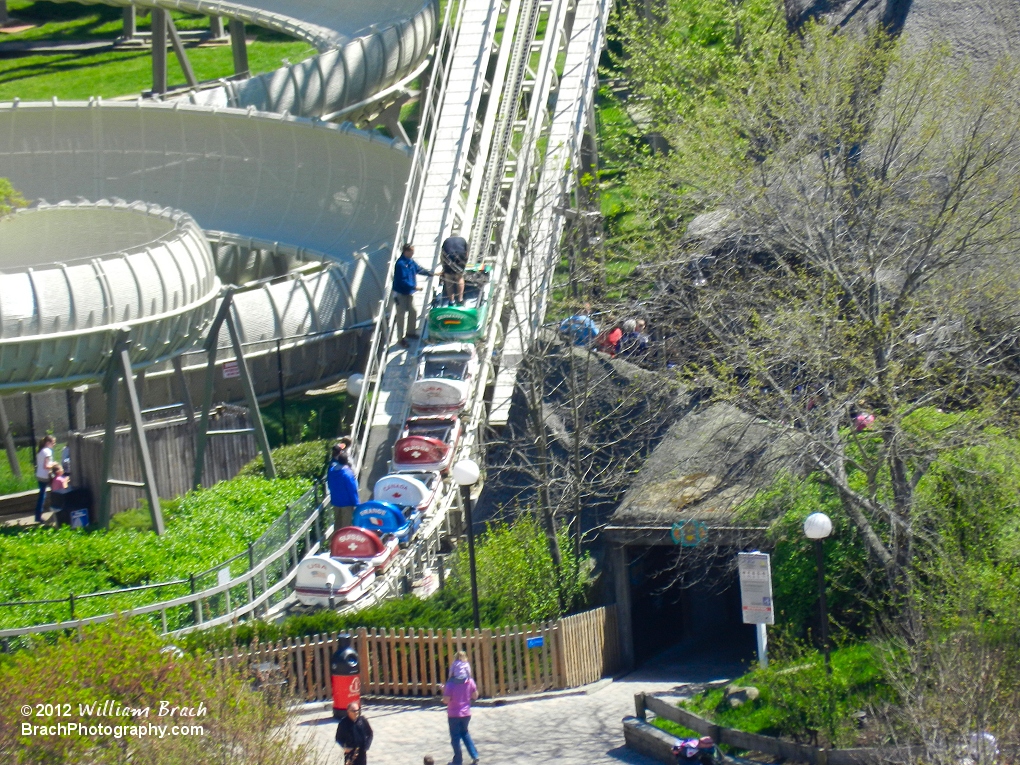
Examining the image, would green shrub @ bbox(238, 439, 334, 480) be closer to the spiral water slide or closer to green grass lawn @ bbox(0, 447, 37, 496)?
green grass lawn @ bbox(0, 447, 37, 496)

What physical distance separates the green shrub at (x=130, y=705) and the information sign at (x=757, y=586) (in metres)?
6.09

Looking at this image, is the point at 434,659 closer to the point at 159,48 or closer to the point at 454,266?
the point at 454,266

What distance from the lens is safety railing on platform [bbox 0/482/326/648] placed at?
795 inches

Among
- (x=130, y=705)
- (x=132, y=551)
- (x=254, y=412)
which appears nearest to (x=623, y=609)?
(x=132, y=551)

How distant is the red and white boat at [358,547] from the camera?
843 inches

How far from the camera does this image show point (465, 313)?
84.4 feet

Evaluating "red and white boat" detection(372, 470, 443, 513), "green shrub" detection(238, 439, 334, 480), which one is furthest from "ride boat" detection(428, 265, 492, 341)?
"red and white boat" detection(372, 470, 443, 513)

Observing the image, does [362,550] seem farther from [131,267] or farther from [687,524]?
[131,267]

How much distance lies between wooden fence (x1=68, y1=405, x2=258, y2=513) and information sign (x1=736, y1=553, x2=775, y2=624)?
12.8 m

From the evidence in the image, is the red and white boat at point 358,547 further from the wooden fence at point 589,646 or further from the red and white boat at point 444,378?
the red and white boat at point 444,378

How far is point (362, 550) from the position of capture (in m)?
21.5

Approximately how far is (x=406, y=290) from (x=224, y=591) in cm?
715

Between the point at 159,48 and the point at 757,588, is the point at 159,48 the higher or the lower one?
the higher one

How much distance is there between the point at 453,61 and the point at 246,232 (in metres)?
9.82
